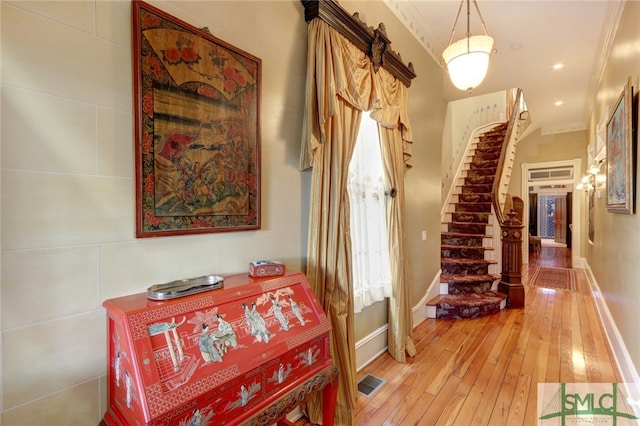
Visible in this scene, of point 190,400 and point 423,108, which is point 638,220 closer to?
point 423,108

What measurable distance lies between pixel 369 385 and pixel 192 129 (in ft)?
7.17

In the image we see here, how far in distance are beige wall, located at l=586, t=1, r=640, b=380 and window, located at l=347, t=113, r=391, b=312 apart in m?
1.77

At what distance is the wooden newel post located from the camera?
400cm

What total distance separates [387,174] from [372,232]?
535 millimetres

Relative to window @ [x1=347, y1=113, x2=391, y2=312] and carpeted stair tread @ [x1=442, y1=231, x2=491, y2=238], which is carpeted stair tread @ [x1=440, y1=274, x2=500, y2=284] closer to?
carpeted stair tread @ [x1=442, y1=231, x2=491, y2=238]

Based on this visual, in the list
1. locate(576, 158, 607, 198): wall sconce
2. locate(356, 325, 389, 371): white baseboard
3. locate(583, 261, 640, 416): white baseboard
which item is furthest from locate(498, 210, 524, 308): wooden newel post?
locate(356, 325, 389, 371): white baseboard

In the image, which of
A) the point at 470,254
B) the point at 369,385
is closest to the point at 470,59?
the point at 369,385

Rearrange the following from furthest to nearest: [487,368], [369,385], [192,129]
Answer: [487,368], [369,385], [192,129]

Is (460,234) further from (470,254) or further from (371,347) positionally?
(371,347)

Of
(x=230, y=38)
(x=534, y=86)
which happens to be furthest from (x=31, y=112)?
(x=534, y=86)

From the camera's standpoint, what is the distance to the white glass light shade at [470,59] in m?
2.09

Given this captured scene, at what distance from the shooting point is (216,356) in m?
1.06

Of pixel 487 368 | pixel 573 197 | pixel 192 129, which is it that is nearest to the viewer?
pixel 192 129

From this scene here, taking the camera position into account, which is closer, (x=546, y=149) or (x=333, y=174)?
(x=333, y=174)
